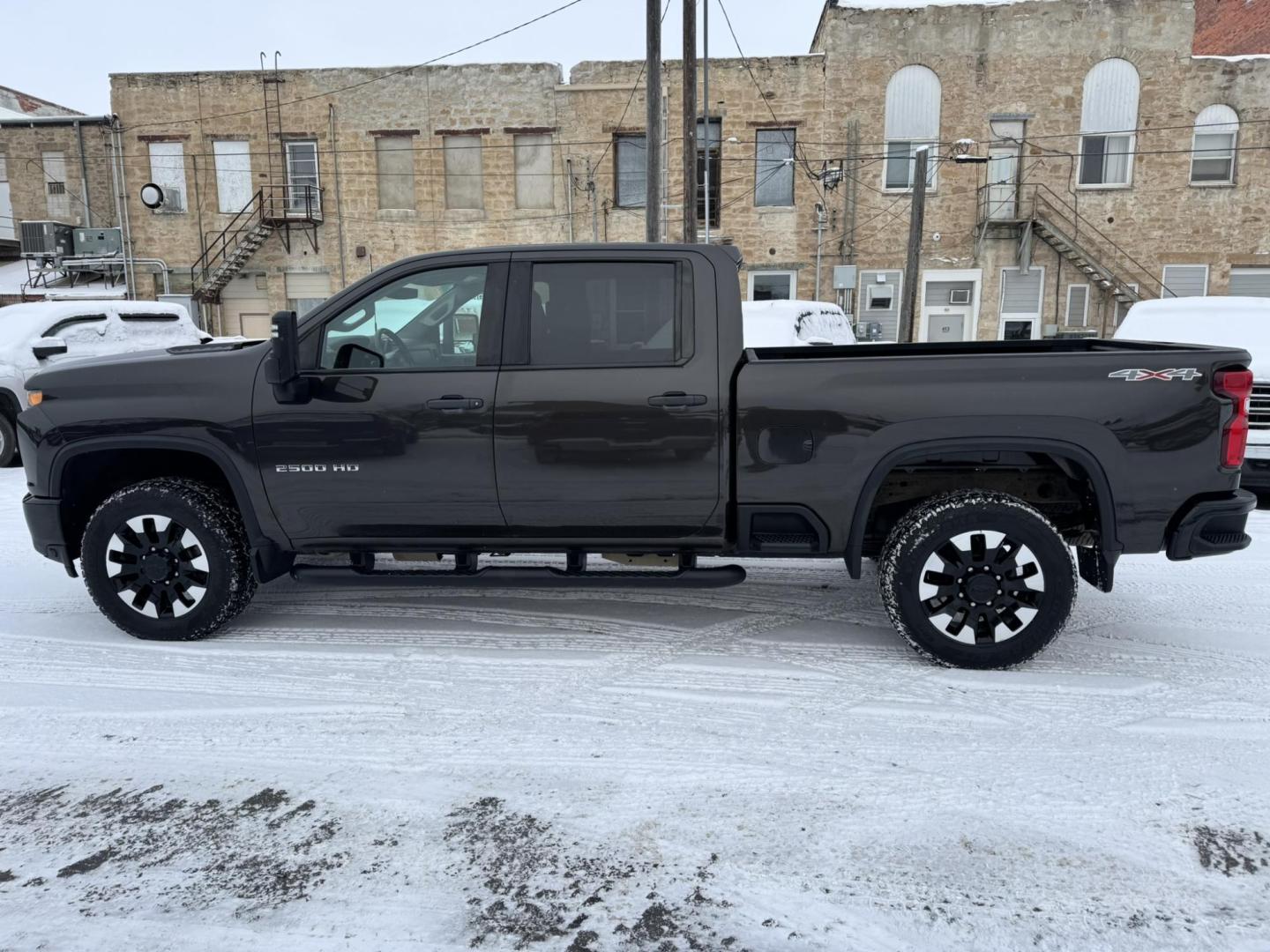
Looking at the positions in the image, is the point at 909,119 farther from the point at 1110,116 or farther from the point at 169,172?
the point at 169,172

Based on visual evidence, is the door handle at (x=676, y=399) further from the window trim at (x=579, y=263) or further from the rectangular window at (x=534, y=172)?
the rectangular window at (x=534, y=172)

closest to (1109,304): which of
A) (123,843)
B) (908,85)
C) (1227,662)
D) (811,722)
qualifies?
(908,85)

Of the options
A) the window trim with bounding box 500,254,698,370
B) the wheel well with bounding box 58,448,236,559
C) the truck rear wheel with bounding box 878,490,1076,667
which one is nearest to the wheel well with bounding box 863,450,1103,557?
the truck rear wheel with bounding box 878,490,1076,667

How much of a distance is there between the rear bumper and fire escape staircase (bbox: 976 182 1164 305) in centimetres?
2207

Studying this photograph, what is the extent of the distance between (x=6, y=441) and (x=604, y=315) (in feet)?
31.1

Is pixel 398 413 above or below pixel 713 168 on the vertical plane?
below

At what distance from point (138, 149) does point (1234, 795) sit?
29.5m

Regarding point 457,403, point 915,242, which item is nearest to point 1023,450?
point 457,403

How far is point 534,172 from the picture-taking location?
24.8 metres

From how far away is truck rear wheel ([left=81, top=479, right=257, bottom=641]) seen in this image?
427cm

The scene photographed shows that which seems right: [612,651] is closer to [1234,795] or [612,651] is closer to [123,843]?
[123,843]

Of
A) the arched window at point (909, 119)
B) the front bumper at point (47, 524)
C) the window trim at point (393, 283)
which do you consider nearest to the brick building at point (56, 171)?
the arched window at point (909, 119)

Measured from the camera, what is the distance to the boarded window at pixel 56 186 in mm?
26094

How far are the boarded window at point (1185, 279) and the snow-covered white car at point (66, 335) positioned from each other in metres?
24.0
